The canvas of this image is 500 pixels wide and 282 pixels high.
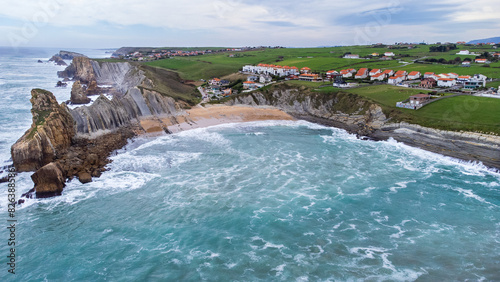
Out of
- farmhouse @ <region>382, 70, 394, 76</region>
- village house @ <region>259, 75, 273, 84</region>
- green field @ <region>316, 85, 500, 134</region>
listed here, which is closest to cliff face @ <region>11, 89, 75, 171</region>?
green field @ <region>316, 85, 500, 134</region>

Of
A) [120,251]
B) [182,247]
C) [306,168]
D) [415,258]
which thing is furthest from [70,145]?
[415,258]

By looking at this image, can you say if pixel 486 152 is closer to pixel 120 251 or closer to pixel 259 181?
pixel 259 181

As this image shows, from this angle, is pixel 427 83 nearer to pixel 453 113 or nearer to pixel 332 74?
pixel 453 113

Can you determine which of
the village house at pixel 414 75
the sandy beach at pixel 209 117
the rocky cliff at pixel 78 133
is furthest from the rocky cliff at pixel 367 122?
the village house at pixel 414 75

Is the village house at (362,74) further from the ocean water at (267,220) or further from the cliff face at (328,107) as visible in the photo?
the ocean water at (267,220)

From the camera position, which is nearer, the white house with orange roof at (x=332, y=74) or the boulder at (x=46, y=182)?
the boulder at (x=46, y=182)
